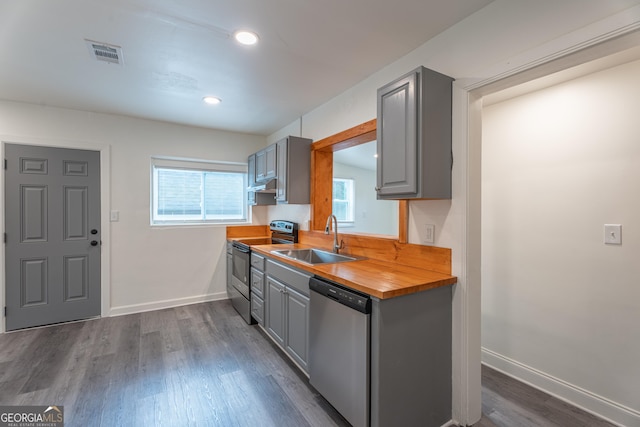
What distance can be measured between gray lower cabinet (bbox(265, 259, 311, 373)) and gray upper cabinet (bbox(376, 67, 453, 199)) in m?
0.95

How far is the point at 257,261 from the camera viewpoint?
3.03 metres

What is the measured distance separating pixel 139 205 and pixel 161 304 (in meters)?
1.32

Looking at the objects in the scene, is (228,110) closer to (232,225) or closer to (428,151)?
(232,225)

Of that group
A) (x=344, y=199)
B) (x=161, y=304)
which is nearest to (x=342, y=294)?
(x=161, y=304)

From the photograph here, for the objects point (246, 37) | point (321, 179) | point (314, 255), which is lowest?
point (314, 255)

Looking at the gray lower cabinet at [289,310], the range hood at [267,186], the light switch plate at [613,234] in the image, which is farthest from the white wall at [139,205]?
the light switch plate at [613,234]

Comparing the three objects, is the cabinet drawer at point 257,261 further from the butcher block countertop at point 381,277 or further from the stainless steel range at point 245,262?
the butcher block countertop at point 381,277

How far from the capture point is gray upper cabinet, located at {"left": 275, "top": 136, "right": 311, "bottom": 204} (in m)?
3.14

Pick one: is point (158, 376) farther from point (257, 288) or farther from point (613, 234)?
point (613, 234)

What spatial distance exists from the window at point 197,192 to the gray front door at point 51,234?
27.0 inches

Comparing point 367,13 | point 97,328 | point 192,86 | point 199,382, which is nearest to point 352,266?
point 199,382

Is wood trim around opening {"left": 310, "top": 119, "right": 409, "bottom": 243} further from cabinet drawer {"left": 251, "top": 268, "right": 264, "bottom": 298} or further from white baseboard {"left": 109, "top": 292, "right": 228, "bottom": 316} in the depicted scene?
white baseboard {"left": 109, "top": 292, "right": 228, "bottom": 316}

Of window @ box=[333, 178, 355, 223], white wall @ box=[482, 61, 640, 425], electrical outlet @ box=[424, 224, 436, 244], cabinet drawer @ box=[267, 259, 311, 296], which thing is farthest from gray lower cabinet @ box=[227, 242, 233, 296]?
white wall @ box=[482, 61, 640, 425]

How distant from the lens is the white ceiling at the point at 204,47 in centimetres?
165
